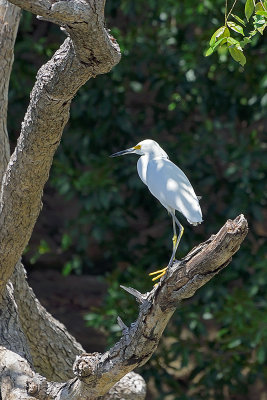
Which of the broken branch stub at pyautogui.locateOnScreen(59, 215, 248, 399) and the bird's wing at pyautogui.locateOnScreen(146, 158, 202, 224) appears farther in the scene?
the bird's wing at pyautogui.locateOnScreen(146, 158, 202, 224)

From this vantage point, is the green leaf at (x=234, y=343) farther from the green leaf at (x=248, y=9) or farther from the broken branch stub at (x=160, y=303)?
the green leaf at (x=248, y=9)

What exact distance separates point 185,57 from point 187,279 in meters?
2.16

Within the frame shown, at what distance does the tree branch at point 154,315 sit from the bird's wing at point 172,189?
14cm

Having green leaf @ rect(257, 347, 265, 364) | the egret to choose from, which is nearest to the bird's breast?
the egret

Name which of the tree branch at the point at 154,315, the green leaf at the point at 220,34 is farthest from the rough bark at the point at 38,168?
the green leaf at the point at 220,34

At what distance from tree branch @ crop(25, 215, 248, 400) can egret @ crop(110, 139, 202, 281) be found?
2.9 inches

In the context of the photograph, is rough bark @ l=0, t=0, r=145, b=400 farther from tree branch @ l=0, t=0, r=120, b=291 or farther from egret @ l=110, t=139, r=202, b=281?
egret @ l=110, t=139, r=202, b=281

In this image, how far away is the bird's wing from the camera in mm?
A: 1922

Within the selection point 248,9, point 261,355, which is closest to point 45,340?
point 261,355

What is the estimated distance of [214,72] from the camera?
391cm

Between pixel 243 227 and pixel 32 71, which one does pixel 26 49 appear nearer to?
pixel 32 71

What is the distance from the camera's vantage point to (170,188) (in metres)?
2.02

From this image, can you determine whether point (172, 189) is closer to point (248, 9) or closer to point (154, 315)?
point (154, 315)

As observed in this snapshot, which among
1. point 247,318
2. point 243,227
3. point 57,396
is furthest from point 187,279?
point 247,318
